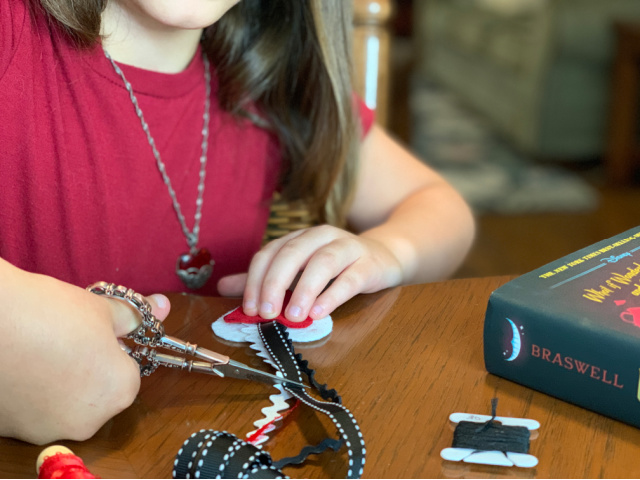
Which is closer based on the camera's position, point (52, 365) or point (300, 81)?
point (52, 365)

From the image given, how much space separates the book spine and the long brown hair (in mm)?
493

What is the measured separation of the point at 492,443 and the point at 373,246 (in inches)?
12.0

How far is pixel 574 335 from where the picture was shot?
18.3 inches

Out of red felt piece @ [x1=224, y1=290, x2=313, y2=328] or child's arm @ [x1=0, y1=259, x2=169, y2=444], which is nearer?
child's arm @ [x1=0, y1=259, x2=169, y2=444]

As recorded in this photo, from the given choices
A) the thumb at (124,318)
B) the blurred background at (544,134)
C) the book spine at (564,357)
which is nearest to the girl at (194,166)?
the thumb at (124,318)

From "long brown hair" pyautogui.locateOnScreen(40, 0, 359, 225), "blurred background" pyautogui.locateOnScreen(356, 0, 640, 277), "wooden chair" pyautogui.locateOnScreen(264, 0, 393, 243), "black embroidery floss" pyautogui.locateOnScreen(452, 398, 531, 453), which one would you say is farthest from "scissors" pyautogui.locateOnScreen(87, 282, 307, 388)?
"blurred background" pyautogui.locateOnScreen(356, 0, 640, 277)

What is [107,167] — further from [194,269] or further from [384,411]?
[384,411]

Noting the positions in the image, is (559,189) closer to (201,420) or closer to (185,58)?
(185,58)

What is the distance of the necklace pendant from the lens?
34.9 inches

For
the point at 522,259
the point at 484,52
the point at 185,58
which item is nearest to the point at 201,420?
the point at 185,58

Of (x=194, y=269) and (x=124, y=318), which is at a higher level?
(x=124, y=318)

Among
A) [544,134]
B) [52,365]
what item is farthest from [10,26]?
A: [544,134]

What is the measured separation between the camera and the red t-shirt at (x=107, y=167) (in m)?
0.76

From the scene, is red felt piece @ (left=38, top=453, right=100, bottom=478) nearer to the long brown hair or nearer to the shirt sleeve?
the shirt sleeve
